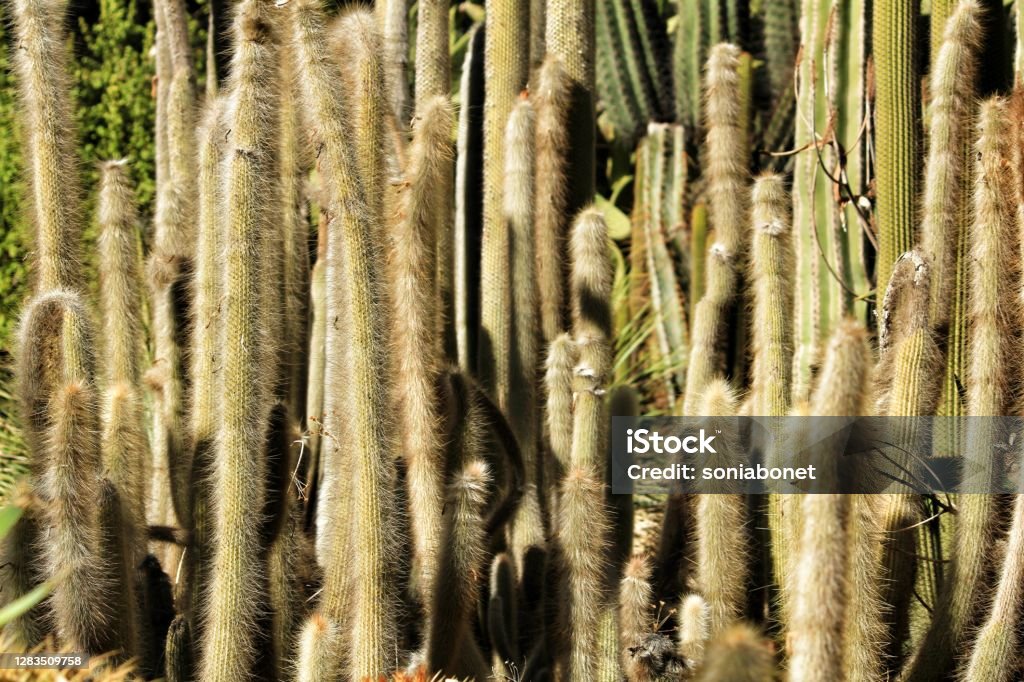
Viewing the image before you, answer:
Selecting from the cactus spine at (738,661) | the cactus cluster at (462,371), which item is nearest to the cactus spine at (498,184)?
the cactus cluster at (462,371)

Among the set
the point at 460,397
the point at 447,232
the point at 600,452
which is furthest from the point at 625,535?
the point at 447,232

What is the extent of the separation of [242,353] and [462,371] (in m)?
0.65

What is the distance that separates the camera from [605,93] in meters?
5.64

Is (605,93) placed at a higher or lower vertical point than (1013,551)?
higher

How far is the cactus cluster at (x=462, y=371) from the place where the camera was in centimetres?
226

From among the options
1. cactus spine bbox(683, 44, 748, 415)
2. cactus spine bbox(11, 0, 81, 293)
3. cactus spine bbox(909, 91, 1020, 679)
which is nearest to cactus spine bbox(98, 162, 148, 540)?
cactus spine bbox(11, 0, 81, 293)

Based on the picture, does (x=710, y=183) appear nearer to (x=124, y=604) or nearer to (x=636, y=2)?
(x=124, y=604)

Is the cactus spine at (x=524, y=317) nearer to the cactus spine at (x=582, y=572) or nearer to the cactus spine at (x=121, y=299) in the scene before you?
the cactus spine at (x=582, y=572)

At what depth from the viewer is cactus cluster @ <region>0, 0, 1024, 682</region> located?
226 cm

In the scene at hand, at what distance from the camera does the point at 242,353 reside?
7.43 ft

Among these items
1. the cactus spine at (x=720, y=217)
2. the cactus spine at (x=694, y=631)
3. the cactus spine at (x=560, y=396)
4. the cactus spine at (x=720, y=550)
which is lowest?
the cactus spine at (x=694, y=631)

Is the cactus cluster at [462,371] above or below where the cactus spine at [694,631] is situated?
above

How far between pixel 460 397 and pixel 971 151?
1266mm

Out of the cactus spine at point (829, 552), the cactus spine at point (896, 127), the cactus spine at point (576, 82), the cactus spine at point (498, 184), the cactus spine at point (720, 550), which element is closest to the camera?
the cactus spine at point (829, 552)
